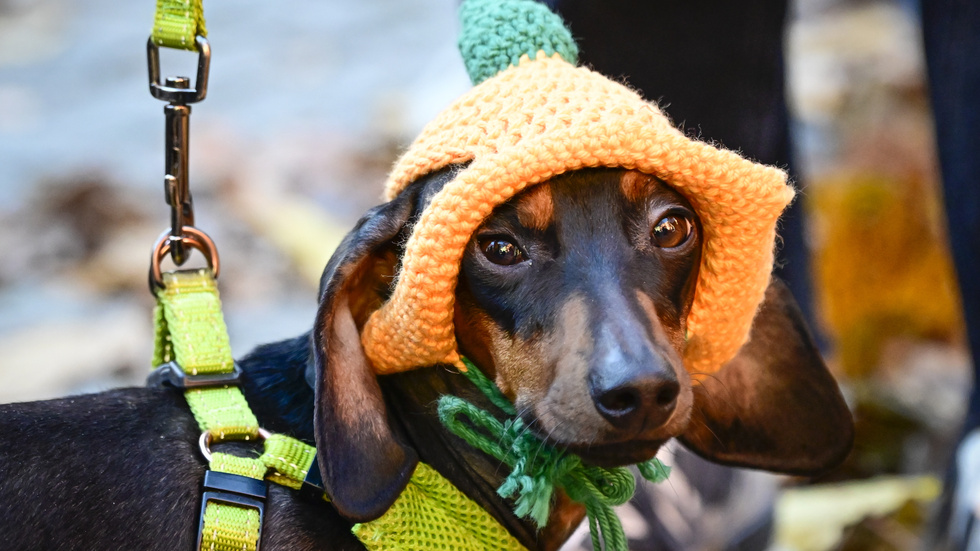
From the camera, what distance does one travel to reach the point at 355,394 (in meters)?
1.90

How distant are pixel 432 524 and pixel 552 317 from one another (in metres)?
0.51

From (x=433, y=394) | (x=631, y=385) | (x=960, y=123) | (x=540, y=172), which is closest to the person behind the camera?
(x=631, y=385)

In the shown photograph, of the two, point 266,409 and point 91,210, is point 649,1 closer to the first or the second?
point 266,409

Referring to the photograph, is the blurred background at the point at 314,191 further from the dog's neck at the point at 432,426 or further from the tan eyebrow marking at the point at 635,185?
the dog's neck at the point at 432,426

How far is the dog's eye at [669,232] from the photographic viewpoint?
6.38ft

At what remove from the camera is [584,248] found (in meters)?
1.87

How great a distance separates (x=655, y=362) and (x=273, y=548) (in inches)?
34.4

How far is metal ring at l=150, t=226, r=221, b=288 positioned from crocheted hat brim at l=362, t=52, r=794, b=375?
0.52m

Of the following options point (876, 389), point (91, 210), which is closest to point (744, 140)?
point (876, 389)

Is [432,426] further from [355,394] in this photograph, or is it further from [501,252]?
[501,252]

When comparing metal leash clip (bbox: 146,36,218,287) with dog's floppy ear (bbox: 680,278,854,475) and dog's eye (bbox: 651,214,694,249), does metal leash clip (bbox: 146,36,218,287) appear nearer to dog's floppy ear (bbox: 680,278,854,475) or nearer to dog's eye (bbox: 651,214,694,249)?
dog's eye (bbox: 651,214,694,249)

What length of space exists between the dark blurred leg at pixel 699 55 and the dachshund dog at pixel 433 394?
3.16ft

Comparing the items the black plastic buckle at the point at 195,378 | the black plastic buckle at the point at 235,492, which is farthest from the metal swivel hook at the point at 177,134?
the black plastic buckle at the point at 235,492

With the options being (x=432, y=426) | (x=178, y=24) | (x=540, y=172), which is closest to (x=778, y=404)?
(x=432, y=426)
